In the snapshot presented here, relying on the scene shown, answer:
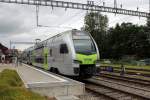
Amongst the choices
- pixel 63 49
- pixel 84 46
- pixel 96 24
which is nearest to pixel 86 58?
A: pixel 84 46

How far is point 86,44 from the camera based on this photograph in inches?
731

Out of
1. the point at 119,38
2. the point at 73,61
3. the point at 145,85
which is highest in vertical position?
the point at 119,38

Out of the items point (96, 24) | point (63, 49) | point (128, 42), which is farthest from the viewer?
point (96, 24)

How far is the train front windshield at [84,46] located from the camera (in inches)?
705

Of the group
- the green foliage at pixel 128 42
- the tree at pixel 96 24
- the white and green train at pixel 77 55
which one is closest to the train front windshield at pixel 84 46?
the white and green train at pixel 77 55

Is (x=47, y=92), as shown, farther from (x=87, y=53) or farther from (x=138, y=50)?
(x=138, y=50)

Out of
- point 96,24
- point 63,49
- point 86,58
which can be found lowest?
point 86,58

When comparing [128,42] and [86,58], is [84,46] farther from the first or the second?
[128,42]

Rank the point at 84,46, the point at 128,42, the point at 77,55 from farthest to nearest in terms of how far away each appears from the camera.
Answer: the point at 128,42
the point at 84,46
the point at 77,55

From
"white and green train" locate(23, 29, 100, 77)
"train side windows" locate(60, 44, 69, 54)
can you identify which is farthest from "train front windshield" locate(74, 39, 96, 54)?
"train side windows" locate(60, 44, 69, 54)

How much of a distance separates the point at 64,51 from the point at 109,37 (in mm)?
65523

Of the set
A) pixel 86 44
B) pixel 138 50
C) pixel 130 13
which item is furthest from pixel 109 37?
pixel 86 44

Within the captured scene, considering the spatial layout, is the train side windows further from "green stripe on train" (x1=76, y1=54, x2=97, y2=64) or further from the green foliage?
the green foliage

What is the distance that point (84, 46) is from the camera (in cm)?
1834
